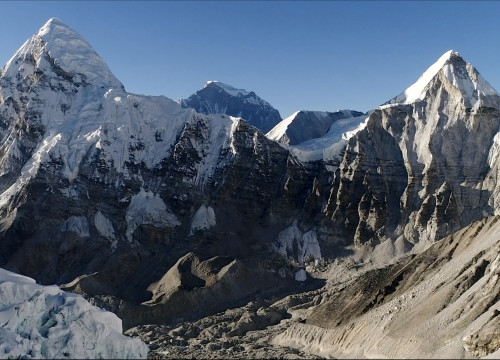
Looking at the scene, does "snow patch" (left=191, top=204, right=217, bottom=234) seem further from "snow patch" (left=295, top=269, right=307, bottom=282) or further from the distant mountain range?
"snow patch" (left=295, top=269, right=307, bottom=282)

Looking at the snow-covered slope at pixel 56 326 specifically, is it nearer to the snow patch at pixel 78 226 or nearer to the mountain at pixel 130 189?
the mountain at pixel 130 189

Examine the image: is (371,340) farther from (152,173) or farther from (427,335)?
(152,173)

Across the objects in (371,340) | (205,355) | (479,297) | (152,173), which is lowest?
(205,355)

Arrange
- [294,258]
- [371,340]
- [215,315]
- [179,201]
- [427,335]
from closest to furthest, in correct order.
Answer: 1. [427,335]
2. [371,340]
3. [215,315]
4. [294,258]
5. [179,201]

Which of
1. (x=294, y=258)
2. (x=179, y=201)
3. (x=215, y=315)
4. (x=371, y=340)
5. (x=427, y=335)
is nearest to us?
(x=427, y=335)

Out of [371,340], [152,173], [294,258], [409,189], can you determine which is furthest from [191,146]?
[371,340]

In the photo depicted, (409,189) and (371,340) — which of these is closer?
(371,340)

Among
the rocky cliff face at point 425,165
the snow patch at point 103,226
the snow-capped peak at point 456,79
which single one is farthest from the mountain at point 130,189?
the snow-capped peak at point 456,79
